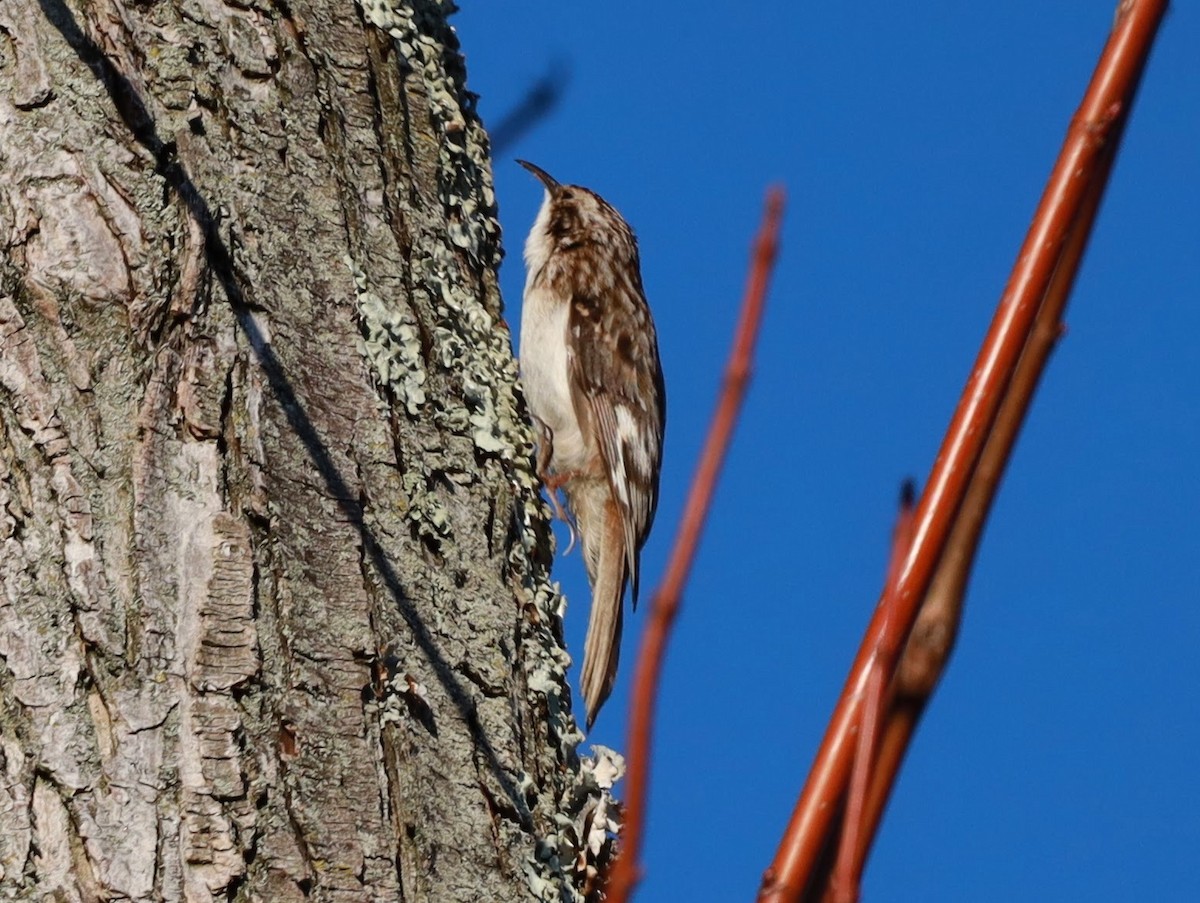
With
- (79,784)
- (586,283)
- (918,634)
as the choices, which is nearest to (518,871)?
(79,784)

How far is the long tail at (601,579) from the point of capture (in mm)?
3803

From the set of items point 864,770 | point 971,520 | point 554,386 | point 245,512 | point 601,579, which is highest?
point 554,386

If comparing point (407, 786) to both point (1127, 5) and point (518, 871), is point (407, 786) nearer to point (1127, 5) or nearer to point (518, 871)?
point (518, 871)

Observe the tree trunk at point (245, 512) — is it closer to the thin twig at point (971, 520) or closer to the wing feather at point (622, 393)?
the thin twig at point (971, 520)

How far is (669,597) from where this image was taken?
0.83 m

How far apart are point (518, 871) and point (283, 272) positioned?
0.83 m

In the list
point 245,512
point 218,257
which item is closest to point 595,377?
point 218,257

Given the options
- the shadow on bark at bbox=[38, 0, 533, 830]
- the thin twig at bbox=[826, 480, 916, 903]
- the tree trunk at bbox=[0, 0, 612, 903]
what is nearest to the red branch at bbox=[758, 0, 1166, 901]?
the thin twig at bbox=[826, 480, 916, 903]

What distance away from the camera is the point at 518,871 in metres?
2.07

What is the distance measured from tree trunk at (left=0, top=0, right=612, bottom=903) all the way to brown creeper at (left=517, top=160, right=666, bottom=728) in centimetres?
205

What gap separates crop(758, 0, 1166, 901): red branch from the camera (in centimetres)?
86

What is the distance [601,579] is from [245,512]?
2416mm

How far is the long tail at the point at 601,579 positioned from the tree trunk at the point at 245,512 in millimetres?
1384

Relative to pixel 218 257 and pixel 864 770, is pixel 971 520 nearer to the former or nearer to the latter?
pixel 864 770
